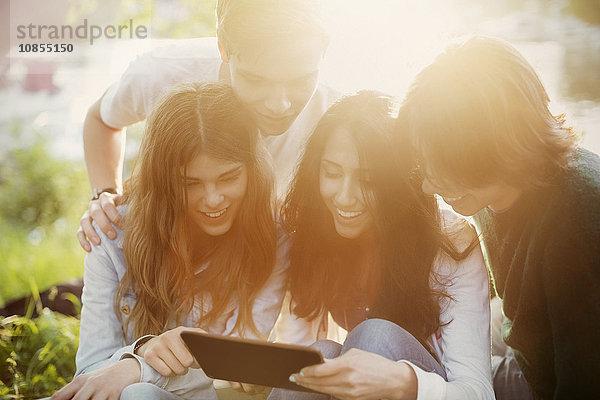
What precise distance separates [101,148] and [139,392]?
0.85 meters

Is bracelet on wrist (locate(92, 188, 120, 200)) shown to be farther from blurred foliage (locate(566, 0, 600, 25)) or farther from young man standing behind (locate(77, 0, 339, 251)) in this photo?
blurred foliage (locate(566, 0, 600, 25))

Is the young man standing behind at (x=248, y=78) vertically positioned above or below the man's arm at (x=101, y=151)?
above

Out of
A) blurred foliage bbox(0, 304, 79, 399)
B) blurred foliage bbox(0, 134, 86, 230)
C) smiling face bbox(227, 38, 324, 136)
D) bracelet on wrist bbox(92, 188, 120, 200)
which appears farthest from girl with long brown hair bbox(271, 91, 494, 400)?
blurred foliage bbox(0, 134, 86, 230)

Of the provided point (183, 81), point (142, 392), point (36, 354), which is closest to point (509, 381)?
point (142, 392)

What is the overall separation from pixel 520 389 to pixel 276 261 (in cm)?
67

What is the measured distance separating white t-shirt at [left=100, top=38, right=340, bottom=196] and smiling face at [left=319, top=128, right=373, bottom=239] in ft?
0.70

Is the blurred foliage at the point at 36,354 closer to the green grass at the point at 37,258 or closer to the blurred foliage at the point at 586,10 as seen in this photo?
the green grass at the point at 37,258

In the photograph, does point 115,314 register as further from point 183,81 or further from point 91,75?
point 91,75

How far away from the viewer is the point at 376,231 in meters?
1.36

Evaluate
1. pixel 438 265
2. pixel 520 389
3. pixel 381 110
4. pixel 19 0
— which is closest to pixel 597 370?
→ pixel 438 265

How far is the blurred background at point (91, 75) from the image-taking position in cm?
165

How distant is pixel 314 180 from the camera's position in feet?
4.58

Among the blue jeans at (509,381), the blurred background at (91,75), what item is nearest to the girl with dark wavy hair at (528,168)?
the blurred background at (91,75)

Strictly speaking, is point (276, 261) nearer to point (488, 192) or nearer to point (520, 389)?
point (488, 192)
